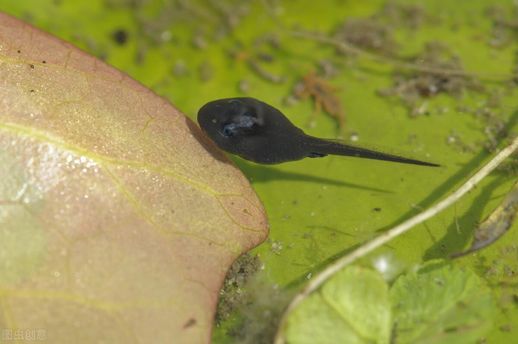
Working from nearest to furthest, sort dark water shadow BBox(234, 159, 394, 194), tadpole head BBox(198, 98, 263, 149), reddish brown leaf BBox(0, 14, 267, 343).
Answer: reddish brown leaf BBox(0, 14, 267, 343), tadpole head BBox(198, 98, 263, 149), dark water shadow BBox(234, 159, 394, 194)

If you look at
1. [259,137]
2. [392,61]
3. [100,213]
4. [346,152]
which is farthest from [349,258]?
[392,61]

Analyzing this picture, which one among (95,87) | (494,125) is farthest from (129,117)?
(494,125)

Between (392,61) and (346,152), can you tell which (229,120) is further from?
(392,61)

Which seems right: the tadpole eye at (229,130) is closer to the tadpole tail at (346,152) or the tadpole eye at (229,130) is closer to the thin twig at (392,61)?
the tadpole tail at (346,152)

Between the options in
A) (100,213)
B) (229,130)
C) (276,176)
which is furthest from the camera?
(276,176)

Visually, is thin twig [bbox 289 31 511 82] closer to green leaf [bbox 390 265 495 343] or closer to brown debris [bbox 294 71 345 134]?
brown debris [bbox 294 71 345 134]

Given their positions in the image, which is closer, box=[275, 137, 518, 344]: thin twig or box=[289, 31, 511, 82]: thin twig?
box=[275, 137, 518, 344]: thin twig

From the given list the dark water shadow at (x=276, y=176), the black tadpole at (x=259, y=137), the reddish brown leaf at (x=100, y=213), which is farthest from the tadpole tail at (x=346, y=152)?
the reddish brown leaf at (x=100, y=213)

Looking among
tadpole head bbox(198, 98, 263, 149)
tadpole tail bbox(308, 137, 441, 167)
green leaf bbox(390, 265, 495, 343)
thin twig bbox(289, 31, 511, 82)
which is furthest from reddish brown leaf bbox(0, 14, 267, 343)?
thin twig bbox(289, 31, 511, 82)
